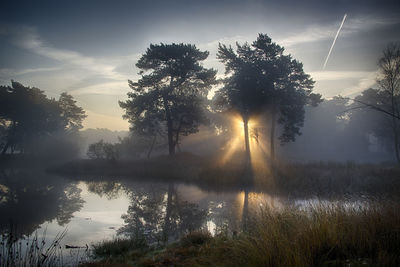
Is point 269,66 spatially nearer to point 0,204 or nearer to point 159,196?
point 159,196

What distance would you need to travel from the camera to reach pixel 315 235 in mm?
4152

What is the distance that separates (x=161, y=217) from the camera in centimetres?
1052

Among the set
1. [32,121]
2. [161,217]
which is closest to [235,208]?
[161,217]

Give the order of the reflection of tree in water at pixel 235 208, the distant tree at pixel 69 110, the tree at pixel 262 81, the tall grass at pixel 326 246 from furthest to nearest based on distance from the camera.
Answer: the distant tree at pixel 69 110, the tree at pixel 262 81, the reflection of tree in water at pixel 235 208, the tall grass at pixel 326 246

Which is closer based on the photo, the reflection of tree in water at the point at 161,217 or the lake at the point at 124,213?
the lake at the point at 124,213

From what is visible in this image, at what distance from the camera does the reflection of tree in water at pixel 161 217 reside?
27.3ft

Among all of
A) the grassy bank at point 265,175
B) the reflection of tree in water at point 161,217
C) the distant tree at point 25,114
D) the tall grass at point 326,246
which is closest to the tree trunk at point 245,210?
the reflection of tree in water at point 161,217

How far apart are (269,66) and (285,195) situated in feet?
57.5

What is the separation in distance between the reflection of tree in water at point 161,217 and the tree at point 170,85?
17.3 m

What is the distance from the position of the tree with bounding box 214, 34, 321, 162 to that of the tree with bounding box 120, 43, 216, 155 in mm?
3781

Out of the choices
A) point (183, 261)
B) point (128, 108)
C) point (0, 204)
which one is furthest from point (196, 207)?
point (128, 108)

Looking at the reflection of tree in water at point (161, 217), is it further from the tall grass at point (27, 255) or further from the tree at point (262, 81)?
the tree at point (262, 81)

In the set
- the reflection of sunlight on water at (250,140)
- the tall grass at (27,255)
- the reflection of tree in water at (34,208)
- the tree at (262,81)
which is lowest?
the reflection of tree in water at (34,208)

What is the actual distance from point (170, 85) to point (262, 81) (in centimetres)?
1128
